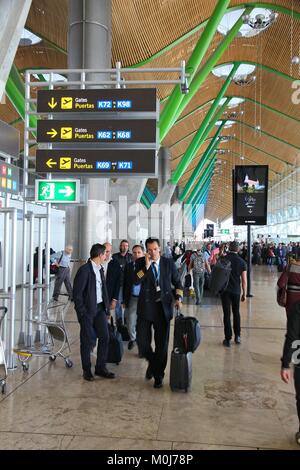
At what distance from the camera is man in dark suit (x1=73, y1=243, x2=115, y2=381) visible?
17.6ft

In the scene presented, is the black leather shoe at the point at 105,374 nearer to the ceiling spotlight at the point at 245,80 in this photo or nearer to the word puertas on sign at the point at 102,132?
the word puertas on sign at the point at 102,132

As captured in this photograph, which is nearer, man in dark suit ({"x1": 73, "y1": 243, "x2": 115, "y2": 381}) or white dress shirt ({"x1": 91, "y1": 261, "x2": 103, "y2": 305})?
man in dark suit ({"x1": 73, "y1": 243, "x2": 115, "y2": 381})

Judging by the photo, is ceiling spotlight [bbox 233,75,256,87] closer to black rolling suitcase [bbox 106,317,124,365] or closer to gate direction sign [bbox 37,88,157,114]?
gate direction sign [bbox 37,88,157,114]

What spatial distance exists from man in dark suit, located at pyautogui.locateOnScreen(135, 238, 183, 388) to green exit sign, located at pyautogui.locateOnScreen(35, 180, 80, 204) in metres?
1.89

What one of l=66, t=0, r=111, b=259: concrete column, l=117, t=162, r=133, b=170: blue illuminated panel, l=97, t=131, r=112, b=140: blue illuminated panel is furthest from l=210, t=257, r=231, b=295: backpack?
l=66, t=0, r=111, b=259: concrete column

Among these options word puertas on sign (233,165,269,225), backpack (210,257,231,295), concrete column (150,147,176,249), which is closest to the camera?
backpack (210,257,231,295)

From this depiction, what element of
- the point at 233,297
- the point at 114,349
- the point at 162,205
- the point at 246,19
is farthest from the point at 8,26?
the point at 162,205

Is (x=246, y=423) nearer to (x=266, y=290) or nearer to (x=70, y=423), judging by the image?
(x=70, y=423)

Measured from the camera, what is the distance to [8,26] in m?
5.48

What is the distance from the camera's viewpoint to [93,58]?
33.3 feet

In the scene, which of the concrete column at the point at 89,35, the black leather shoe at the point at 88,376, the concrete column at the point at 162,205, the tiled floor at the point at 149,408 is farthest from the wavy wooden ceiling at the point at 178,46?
the black leather shoe at the point at 88,376

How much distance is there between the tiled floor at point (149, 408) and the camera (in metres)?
3.68

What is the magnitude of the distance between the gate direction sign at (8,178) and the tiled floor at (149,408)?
2456 millimetres

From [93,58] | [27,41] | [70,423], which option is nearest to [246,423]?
[70,423]
